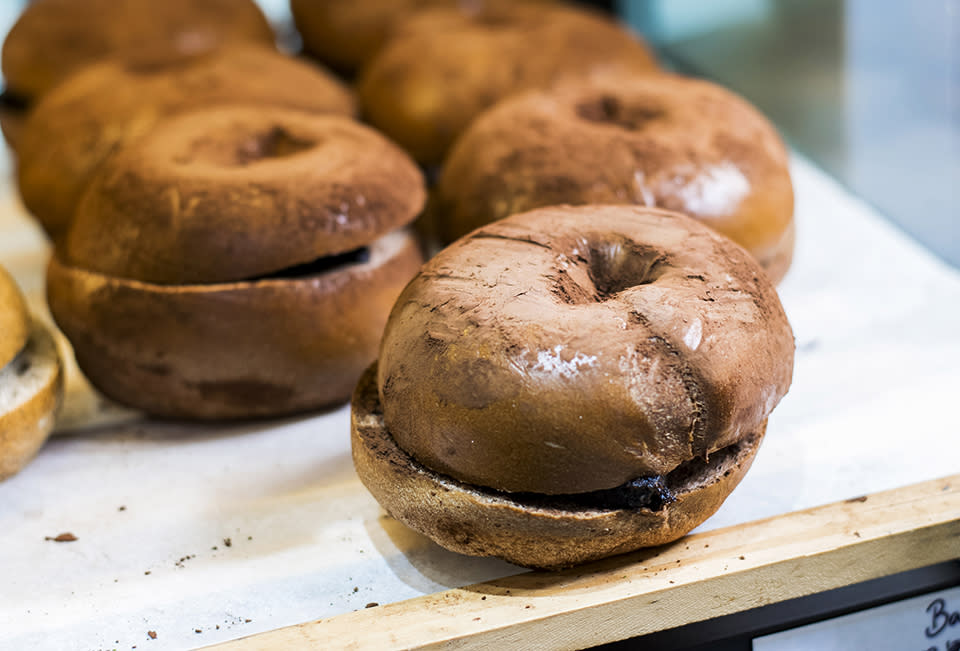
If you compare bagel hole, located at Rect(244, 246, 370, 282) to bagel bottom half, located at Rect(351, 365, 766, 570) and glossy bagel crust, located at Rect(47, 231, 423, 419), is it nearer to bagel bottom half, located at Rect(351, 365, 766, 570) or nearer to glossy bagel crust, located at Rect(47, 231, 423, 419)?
glossy bagel crust, located at Rect(47, 231, 423, 419)

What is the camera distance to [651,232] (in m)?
1.12

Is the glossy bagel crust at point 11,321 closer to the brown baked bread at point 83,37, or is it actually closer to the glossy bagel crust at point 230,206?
the glossy bagel crust at point 230,206

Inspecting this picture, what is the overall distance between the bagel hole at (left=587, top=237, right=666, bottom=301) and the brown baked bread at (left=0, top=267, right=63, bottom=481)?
700mm

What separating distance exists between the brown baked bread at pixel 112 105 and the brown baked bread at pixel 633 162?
434 mm

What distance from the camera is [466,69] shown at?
6.40ft

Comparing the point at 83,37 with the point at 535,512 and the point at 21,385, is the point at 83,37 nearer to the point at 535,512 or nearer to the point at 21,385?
the point at 21,385

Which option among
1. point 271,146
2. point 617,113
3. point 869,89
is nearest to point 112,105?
point 271,146

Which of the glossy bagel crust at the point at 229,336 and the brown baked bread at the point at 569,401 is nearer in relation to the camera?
the brown baked bread at the point at 569,401

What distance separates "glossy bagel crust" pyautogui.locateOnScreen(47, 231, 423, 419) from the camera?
131 centimetres

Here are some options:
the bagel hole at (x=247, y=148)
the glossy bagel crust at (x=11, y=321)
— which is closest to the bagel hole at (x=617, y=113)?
the bagel hole at (x=247, y=148)

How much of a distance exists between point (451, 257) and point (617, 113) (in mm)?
597

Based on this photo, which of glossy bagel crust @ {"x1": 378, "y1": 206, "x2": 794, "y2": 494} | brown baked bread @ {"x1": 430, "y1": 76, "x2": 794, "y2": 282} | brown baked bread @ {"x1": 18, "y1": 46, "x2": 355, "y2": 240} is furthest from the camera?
brown baked bread @ {"x1": 18, "y1": 46, "x2": 355, "y2": 240}

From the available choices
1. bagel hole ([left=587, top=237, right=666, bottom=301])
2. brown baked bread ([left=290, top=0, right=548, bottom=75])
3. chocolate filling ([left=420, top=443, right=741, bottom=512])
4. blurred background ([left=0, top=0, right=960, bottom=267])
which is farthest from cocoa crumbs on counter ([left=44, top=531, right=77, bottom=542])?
brown baked bread ([left=290, top=0, right=548, bottom=75])

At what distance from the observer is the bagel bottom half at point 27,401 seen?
124 centimetres
